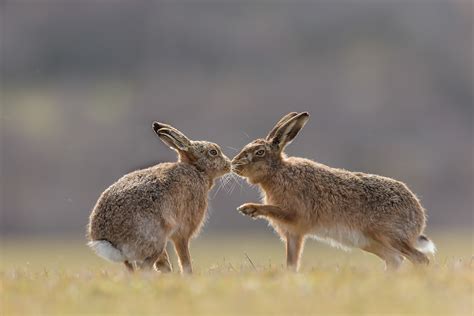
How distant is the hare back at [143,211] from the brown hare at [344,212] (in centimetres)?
87

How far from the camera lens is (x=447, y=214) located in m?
66.7

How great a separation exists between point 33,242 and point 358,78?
98.5ft

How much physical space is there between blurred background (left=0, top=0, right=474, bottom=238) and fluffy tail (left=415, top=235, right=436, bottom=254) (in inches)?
1555

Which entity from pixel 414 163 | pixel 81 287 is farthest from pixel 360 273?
pixel 414 163

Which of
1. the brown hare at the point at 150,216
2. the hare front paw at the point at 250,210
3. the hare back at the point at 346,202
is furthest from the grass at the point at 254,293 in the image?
the hare back at the point at 346,202

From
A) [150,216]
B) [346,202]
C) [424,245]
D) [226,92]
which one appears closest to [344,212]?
[346,202]

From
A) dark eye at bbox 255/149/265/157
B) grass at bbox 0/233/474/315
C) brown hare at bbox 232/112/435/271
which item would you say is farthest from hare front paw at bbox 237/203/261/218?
grass at bbox 0/233/474/315

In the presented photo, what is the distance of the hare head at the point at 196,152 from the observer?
14398 millimetres

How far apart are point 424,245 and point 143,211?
3818 mm

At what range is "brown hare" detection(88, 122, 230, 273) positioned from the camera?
1244 cm

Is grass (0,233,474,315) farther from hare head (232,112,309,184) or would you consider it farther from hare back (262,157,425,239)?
hare head (232,112,309,184)

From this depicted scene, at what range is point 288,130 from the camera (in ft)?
48.1

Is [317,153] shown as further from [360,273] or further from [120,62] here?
[360,273]

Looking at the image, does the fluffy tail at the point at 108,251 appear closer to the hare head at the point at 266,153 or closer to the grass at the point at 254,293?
the grass at the point at 254,293
